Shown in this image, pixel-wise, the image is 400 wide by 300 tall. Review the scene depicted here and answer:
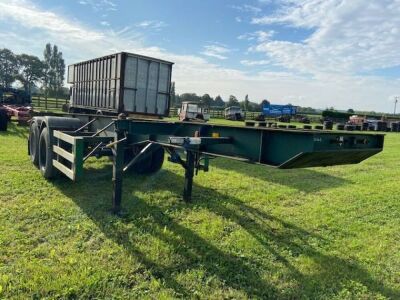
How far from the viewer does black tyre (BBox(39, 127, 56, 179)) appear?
5969 mm

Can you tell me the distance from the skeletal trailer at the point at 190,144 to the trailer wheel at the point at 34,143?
13cm

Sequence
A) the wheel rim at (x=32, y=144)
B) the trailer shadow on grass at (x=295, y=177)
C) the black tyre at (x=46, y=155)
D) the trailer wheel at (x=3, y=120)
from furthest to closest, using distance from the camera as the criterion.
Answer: the trailer wheel at (x=3, y=120) → the trailer shadow on grass at (x=295, y=177) → the wheel rim at (x=32, y=144) → the black tyre at (x=46, y=155)

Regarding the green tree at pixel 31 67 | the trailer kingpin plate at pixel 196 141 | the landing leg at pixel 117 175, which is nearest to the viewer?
the trailer kingpin plate at pixel 196 141

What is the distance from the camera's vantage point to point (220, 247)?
4.00 metres

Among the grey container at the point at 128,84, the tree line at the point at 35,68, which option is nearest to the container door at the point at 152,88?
the grey container at the point at 128,84

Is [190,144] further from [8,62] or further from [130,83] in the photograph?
[8,62]

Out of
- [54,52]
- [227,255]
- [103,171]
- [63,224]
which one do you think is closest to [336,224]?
[227,255]

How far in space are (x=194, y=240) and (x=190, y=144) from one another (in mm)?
1158

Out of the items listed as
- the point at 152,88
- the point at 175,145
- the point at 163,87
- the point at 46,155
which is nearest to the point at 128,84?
the point at 152,88

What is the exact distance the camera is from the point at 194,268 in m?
3.49

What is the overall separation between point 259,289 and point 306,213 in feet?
8.21

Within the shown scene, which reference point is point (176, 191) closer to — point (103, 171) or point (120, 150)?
point (120, 150)

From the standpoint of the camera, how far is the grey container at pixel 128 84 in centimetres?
1100

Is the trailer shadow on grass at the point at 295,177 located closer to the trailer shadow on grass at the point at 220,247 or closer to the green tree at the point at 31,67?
the trailer shadow on grass at the point at 220,247
